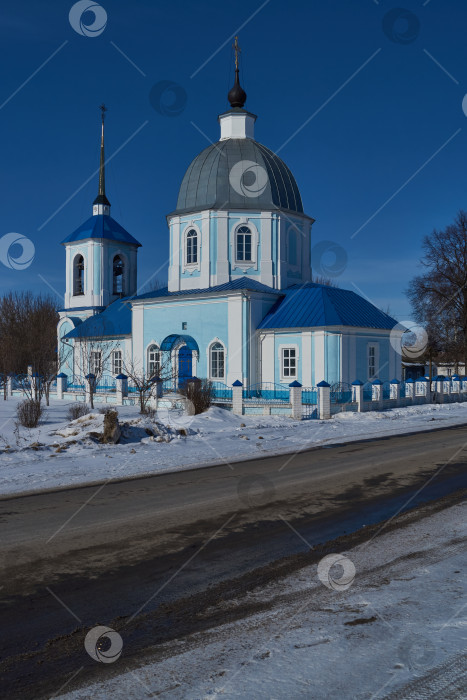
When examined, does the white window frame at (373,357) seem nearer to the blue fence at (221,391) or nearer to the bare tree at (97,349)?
the blue fence at (221,391)

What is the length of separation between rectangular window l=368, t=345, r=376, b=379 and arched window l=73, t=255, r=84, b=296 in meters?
17.9

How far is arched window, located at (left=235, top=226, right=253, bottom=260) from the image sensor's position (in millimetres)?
27359

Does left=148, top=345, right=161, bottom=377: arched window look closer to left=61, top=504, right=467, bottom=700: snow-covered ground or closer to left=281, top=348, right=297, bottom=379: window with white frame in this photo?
left=281, top=348, right=297, bottom=379: window with white frame

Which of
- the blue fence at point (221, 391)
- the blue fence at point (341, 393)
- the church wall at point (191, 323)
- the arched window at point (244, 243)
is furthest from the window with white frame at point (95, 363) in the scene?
the blue fence at point (341, 393)

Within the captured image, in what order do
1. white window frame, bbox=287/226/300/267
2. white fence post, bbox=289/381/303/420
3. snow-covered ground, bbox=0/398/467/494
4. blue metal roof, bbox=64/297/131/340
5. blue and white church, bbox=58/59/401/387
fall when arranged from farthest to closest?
blue metal roof, bbox=64/297/131/340
white window frame, bbox=287/226/300/267
blue and white church, bbox=58/59/401/387
white fence post, bbox=289/381/303/420
snow-covered ground, bbox=0/398/467/494

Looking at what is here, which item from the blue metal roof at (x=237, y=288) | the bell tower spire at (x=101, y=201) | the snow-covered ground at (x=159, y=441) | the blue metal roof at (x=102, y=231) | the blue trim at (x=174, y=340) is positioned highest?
the bell tower spire at (x=101, y=201)

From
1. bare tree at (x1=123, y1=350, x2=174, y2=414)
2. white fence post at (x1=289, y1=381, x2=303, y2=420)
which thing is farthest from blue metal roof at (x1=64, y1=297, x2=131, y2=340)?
white fence post at (x1=289, y1=381, x2=303, y2=420)

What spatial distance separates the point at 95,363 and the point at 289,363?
10.4 meters

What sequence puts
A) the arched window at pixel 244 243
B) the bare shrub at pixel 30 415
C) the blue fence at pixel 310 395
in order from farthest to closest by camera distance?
the arched window at pixel 244 243 < the blue fence at pixel 310 395 < the bare shrub at pixel 30 415

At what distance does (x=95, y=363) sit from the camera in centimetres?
3083

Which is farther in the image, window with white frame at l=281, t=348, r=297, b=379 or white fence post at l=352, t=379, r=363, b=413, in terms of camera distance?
window with white frame at l=281, t=348, r=297, b=379

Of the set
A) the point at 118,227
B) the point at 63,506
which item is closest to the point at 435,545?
the point at 63,506

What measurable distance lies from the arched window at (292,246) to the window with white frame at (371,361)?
5.36 meters

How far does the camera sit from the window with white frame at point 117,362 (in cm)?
3167
